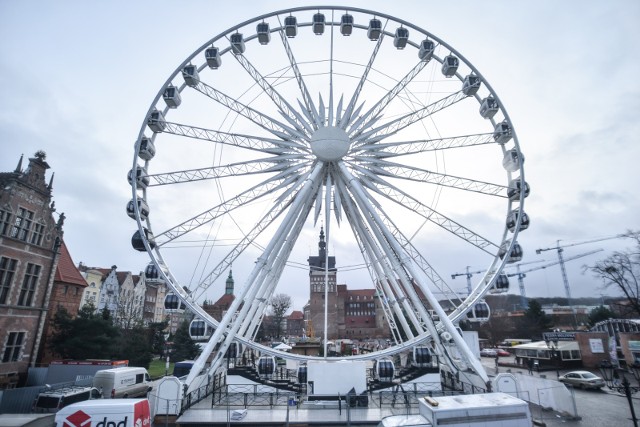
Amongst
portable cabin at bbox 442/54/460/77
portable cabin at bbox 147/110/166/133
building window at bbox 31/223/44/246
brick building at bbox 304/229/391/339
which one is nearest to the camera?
portable cabin at bbox 147/110/166/133

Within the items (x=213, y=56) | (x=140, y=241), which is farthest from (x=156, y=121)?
(x=140, y=241)

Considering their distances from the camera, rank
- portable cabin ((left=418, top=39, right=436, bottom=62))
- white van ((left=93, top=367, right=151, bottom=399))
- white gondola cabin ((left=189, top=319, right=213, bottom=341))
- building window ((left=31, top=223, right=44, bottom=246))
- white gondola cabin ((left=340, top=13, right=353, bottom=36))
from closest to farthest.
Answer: white gondola cabin ((left=189, top=319, right=213, bottom=341)) → white van ((left=93, top=367, right=151, bottom=399)) → portable cabin ((left=418, top=39, right=436, bottom=62)) → white gondola cabin ((left=340, top=13, right=353, bottom=36)) → building window ((left=31, top=223, right=44, bottom=246))

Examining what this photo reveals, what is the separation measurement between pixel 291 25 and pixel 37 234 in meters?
24.8

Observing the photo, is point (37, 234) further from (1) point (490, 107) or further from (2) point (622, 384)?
(2) point (622, 384)

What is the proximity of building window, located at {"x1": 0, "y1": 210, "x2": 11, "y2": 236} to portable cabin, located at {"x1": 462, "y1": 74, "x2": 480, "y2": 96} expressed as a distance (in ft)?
104

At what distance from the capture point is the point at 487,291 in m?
20.3

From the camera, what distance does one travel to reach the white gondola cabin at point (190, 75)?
21.1 metres

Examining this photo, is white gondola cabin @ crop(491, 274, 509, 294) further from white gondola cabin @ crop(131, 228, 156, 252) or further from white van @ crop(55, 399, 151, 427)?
white gondola cabin @ crop(131, 228, 156, 252)

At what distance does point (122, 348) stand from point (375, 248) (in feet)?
94.0

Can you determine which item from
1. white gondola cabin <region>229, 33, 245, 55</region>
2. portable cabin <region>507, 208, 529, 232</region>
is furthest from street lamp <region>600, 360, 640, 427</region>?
white gondola cabin <region>229, 33, 245, 55</region>

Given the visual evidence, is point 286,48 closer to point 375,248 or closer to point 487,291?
point 375,248

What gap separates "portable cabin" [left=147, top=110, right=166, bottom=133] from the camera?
820 inches

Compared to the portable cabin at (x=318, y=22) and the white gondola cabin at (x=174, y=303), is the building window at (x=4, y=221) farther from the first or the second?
the portable cabin at (x=318, y=22)

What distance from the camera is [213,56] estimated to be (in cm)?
2155
